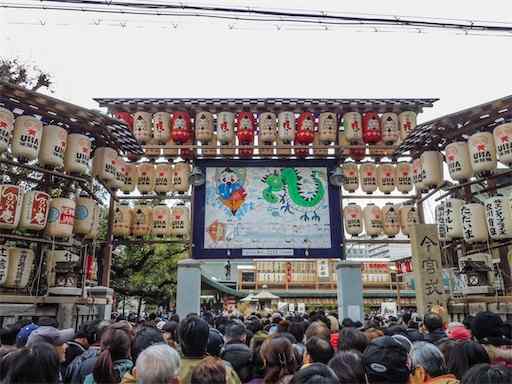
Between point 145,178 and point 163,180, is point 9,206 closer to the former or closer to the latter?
point 145,178

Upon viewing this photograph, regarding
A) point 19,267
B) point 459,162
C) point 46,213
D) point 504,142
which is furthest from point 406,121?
point 19,267

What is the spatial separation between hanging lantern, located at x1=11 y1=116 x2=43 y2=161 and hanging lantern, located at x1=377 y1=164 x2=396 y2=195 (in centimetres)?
1035

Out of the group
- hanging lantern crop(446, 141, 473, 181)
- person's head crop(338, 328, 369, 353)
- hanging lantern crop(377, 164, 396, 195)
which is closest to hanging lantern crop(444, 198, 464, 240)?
hanging lantern crop(446, 141, 473, 181)

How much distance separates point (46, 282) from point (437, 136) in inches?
451

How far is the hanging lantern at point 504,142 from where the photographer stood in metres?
9.29

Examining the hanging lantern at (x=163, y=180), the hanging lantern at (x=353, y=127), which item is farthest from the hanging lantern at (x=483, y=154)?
the hanging lantern at (x=163, y=180)

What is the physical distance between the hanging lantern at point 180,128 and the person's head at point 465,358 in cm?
1155

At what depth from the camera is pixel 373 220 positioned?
13078mm

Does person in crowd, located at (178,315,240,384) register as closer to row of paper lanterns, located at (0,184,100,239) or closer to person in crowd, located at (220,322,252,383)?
person in crowd, located at (220,322,252,383)

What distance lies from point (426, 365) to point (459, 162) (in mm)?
8712

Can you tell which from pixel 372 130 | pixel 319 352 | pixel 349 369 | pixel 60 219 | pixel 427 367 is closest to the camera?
pixel 349 369

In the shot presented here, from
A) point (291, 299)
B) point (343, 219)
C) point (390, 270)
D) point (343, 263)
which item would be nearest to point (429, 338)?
point (343, 263)

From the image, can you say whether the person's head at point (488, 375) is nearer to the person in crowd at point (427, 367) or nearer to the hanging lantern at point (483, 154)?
the person in crowd at point (427, 367)

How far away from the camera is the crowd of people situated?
2.50m
